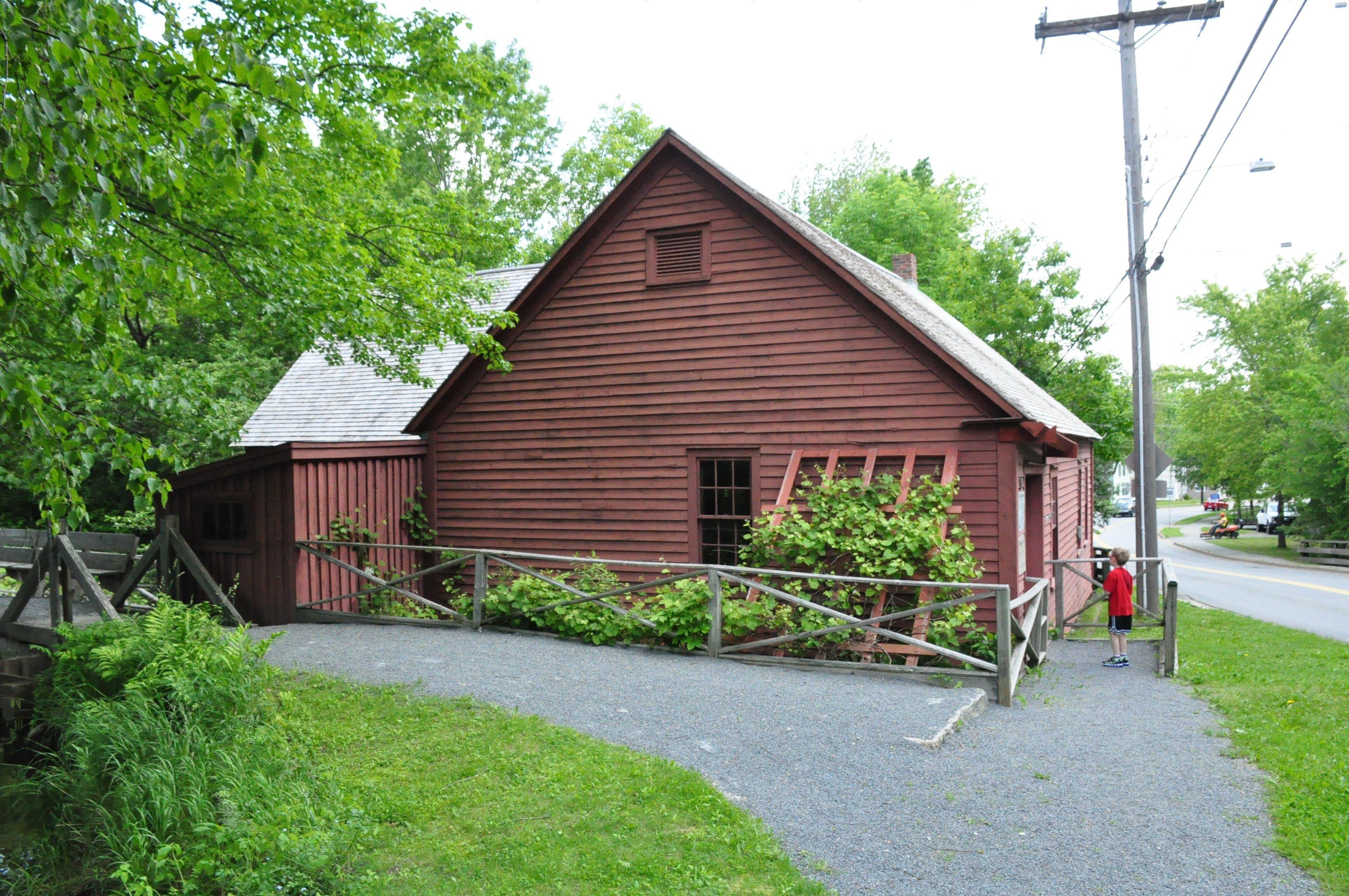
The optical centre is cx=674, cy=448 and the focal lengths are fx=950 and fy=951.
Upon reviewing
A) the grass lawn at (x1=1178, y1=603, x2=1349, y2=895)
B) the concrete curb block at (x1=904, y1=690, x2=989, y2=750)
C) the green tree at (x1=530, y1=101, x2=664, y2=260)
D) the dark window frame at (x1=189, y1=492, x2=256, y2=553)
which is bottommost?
the grass lawn at (x1=1178, y1=603, x2=1349, y2=895)

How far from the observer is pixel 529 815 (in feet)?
19.0

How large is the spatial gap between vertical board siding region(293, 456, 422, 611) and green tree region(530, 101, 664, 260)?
22905mm

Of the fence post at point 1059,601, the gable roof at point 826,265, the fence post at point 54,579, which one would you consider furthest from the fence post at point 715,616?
the fence post at point 54,579

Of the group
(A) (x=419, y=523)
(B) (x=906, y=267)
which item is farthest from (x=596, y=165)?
(A) (x=419, y=523)

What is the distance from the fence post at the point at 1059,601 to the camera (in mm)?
13664

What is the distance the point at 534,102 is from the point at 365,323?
28158mm

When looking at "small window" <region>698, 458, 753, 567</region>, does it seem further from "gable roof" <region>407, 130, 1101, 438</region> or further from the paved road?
the paved road

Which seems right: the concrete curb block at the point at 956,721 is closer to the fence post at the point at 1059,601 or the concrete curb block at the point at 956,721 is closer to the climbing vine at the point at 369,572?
the fence post at the point at 1059,601

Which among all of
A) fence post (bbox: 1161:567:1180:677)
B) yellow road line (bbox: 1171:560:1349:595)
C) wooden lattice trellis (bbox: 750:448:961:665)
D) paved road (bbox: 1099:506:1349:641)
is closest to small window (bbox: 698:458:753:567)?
wooden lattice trellis (bbox: 750:448:961:665)

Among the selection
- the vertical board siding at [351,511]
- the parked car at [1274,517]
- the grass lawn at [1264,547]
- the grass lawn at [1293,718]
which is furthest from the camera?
the parked car at [1274,517]

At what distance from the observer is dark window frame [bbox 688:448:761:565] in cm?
1275

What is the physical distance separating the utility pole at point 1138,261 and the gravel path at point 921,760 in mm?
5279

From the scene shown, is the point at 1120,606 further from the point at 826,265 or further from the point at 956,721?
the point at 826,265

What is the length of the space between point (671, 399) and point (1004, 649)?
5852mm
